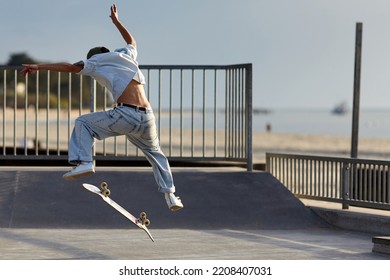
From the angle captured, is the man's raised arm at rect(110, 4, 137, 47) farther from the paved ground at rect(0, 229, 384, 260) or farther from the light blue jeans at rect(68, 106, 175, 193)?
the paved ground at rect(0, 229, 384, 260)

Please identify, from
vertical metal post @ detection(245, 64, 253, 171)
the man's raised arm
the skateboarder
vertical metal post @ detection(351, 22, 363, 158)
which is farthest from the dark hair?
vertical metal post @ detection(351, 22, 363, 158)

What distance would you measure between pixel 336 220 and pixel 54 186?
3.32 m

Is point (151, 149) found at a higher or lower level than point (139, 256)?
higher

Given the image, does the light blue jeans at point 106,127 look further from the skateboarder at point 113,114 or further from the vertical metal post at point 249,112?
the vertical metal post at point 249,112

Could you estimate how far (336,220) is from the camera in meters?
12.5

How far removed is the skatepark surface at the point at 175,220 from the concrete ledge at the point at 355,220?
1.1 inches

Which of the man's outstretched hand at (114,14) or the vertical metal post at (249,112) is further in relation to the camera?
the vertical metal post at (249,112)

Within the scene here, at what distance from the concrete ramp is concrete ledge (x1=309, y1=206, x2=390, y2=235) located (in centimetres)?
11

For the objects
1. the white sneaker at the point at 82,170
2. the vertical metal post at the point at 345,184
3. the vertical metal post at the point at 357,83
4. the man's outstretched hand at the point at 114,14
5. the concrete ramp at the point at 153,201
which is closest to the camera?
the white sneaker at the point at 82,170

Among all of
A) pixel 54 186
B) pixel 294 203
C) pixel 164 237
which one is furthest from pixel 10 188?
pixel 294 203

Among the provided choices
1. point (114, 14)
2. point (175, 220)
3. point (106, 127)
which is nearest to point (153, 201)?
point (175, 220)

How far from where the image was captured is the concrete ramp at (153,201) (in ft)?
39.9

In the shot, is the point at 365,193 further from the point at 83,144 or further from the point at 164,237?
the point at 83,144

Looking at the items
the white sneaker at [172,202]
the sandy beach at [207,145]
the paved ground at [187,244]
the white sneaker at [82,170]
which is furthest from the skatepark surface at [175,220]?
the sandy beach at [207,145]
